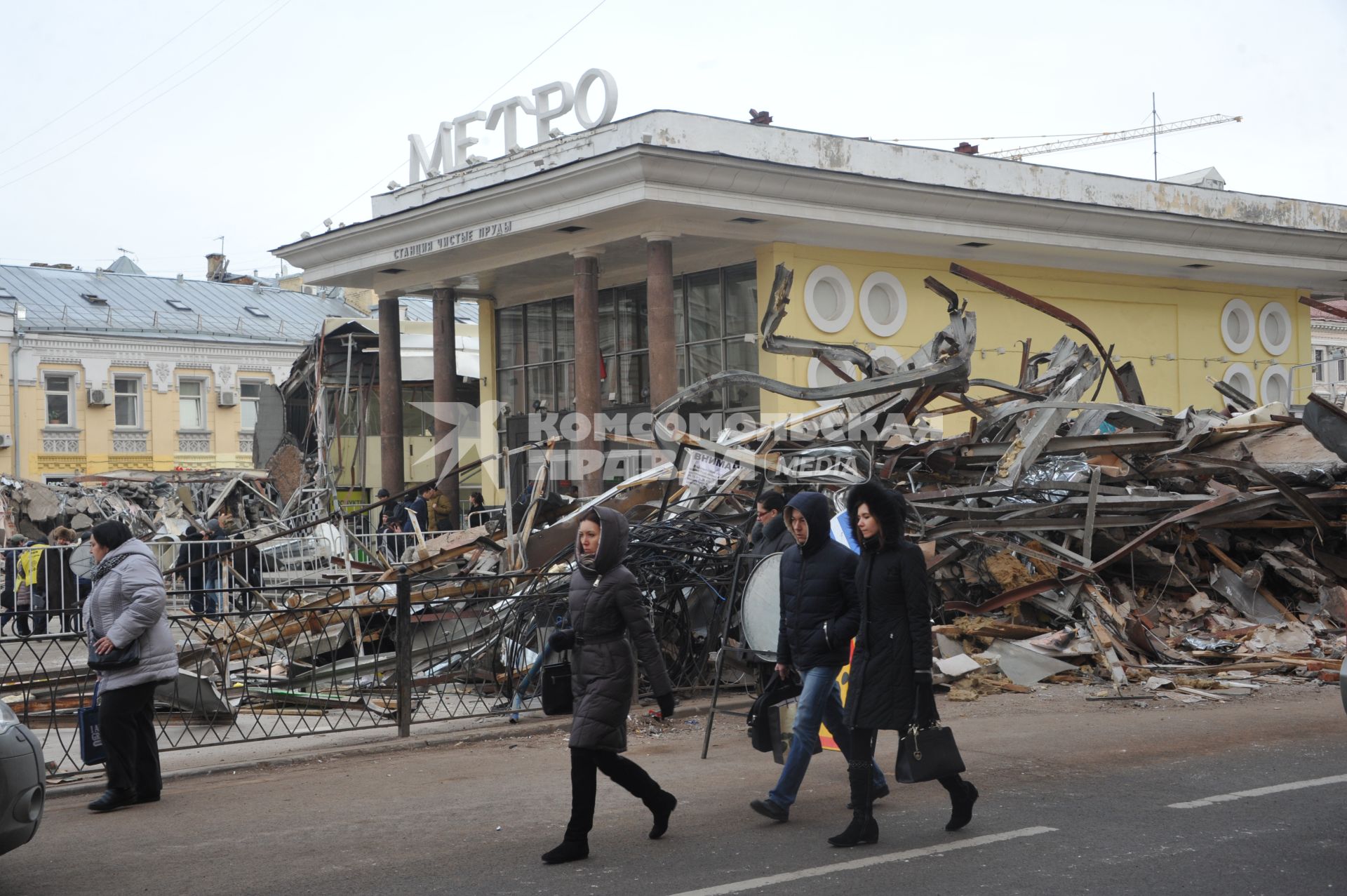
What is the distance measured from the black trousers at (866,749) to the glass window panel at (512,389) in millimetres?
22977

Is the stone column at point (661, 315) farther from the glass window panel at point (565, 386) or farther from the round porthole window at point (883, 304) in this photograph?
the glass window panel at point (565, 386)


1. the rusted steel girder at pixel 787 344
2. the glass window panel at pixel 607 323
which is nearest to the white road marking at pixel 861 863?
the rusted steel girder at pixel 787 344

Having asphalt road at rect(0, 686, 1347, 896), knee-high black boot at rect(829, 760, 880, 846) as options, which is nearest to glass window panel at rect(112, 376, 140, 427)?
asphalt road at rect(0, 686, 1347, 896)

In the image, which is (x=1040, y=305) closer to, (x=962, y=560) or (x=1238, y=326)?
(x=962, y=560)

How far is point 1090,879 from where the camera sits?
5723 millimetres

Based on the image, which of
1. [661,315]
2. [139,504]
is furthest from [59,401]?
[661,315]

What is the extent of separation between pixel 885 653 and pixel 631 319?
20391 mm

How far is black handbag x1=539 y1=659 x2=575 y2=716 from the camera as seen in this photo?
734 centimetres

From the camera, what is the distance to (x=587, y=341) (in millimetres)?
23516

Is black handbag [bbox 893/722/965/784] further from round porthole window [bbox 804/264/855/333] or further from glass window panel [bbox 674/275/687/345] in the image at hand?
glass window panel [bbox 674/275/687/345]

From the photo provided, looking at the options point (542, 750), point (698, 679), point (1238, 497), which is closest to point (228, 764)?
point (542, 750)

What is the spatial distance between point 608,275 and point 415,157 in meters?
4.96

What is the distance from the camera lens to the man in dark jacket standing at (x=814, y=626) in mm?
7023

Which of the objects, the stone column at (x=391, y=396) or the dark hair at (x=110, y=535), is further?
the stone column at (x=391, y=396)
